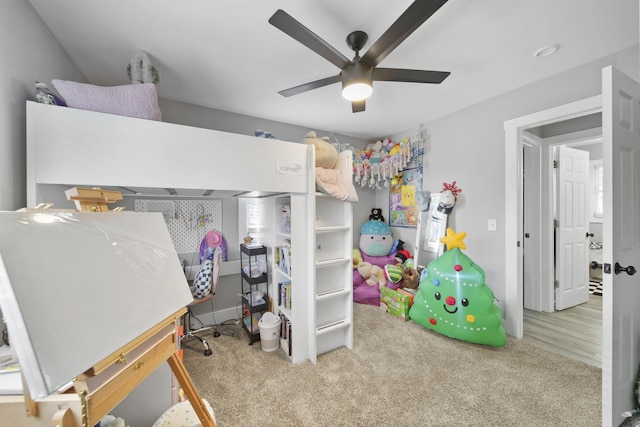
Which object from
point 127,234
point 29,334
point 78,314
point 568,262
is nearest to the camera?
point 29,334

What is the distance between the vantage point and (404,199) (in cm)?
347

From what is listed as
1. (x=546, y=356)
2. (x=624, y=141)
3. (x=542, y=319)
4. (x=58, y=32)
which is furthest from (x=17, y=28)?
(x=542, y=319)

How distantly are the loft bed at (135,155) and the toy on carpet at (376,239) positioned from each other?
2.14m

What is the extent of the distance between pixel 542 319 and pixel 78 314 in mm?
3867

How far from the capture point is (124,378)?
670 mm

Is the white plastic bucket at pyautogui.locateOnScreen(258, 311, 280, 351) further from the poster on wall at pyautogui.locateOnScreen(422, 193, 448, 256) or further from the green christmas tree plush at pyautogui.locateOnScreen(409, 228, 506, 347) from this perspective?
the poster on wall at pyautogui.locateOnScreen(422, 193, 448, 256)

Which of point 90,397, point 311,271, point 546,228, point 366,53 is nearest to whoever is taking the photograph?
point 90,397

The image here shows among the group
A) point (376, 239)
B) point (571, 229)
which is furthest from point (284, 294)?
point (571, 229)

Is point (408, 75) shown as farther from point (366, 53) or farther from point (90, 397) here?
point (90, 397)

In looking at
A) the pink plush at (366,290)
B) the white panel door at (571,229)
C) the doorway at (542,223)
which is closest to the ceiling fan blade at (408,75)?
the doorway at (542,223)

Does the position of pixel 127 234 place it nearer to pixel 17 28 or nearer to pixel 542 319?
pixel 17 28

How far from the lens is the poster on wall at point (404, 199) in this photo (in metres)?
3.31

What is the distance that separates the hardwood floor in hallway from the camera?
2.04m

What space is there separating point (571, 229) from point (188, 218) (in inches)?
183
